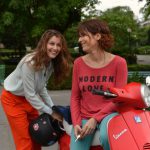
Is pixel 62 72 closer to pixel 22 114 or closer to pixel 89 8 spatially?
pixel 22 114

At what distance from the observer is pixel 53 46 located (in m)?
3.37

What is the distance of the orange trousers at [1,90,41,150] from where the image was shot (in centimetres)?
361

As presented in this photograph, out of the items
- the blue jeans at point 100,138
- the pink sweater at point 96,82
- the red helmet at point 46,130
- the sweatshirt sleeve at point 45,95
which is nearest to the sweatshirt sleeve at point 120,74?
the pink sweater at point 96,82

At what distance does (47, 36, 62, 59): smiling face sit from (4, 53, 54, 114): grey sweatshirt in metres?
0.19

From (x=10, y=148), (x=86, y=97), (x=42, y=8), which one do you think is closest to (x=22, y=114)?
(x=86, y=97)

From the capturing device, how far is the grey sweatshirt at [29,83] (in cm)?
345

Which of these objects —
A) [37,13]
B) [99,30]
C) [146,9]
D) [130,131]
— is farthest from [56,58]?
[146,9]

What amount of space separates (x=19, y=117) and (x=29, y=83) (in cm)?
37

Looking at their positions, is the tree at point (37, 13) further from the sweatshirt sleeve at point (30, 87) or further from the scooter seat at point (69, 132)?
the scooter seat at point (69, 132)

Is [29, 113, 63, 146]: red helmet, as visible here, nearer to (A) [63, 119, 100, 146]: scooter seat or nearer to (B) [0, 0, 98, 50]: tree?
(A) [63, 119, 100, 146]: scooter seat

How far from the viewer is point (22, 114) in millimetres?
3660

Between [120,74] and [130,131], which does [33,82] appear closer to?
[120,74]

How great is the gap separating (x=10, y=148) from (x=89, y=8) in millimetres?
13372

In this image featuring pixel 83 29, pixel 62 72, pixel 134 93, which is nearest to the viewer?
pixel 134 93
